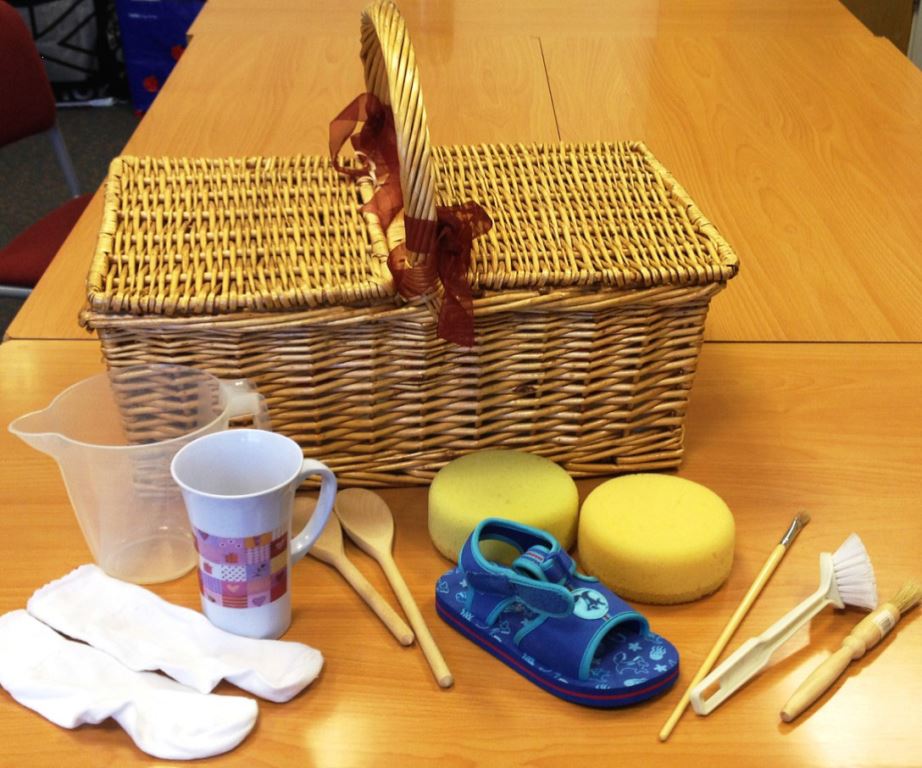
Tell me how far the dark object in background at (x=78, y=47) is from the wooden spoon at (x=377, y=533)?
10.1ft

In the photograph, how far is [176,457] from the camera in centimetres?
74

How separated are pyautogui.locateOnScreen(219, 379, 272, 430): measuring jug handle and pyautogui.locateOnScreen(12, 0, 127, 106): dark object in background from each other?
3.07 meters

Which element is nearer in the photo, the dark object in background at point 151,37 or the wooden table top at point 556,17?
the wooden table top at point 556,17

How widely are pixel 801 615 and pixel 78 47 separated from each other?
344 cm

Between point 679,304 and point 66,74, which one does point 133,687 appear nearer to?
point 679,304

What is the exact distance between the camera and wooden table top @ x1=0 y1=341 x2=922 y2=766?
0.71 m

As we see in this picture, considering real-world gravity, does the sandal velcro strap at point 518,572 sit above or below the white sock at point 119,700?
above

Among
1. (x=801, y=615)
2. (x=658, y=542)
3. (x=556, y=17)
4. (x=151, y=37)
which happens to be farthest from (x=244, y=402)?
(x=151, y=37)

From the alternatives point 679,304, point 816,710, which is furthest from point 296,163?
point 816,710

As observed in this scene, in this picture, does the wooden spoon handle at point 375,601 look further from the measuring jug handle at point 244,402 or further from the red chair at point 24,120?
the red chair at point 24,120

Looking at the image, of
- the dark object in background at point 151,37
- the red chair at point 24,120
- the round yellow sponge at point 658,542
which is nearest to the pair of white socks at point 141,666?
the round yellow sponge at point 658,542

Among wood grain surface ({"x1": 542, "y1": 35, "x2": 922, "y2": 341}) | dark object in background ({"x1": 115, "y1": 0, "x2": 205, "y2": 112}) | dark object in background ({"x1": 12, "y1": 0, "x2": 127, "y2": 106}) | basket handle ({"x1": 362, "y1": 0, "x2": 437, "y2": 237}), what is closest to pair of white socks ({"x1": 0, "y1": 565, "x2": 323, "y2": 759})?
basket handle ({"x1": 362, "y1": 0, "x2": 437, "y2": 237})

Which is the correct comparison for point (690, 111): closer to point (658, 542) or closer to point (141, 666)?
point (658, 542)

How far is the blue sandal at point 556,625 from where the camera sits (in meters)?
0.72
